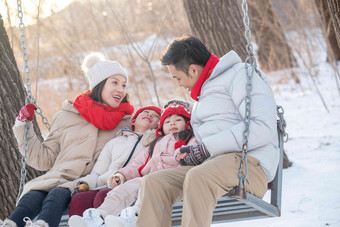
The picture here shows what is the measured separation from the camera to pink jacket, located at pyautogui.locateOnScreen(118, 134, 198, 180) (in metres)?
3.34

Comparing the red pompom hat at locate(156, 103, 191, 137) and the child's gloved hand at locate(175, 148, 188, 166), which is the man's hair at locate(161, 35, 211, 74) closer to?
the red pompom hat at locate(156, 103, 191, 137)

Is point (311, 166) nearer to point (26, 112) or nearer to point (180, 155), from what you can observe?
point (180, 155)

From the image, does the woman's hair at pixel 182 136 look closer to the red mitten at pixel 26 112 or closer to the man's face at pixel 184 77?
the man's face at pixel 184 77

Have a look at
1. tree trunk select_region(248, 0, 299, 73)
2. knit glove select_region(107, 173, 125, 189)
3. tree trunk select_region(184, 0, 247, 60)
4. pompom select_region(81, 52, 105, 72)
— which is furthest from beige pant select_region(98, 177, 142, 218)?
tree trunk select_region(248, 0, 299, 73)

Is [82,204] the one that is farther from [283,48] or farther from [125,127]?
[283,48]

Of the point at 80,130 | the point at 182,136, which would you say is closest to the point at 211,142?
the point at 182,136

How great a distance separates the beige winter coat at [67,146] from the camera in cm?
356

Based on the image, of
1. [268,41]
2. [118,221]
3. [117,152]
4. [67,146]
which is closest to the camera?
[118,221]

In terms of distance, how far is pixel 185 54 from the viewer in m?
3.15

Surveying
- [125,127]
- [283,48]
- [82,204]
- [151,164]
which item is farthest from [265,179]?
[283,48]

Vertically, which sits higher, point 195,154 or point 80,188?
point 195,154

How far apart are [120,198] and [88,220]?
1.06 feet

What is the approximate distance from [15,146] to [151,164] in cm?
143

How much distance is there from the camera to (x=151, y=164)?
3.39 metres
